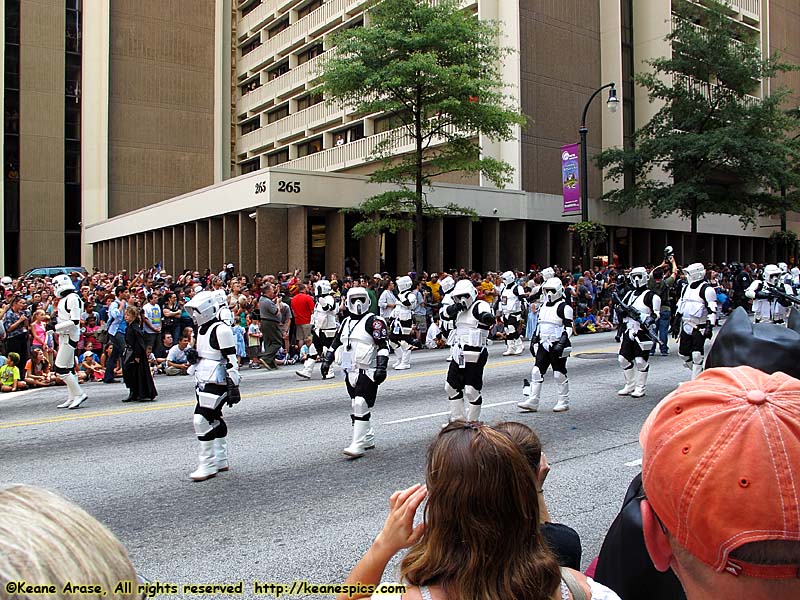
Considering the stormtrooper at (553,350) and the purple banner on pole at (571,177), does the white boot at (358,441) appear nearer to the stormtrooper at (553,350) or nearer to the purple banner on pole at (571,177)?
the stormtrooper at (553,350)

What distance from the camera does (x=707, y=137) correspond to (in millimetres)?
32219

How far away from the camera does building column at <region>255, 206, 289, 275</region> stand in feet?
88.9

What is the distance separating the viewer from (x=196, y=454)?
27.3 ft

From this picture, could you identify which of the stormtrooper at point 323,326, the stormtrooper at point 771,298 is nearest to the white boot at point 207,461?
the stormtrooper at point 323,326

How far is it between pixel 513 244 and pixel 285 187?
11270mm

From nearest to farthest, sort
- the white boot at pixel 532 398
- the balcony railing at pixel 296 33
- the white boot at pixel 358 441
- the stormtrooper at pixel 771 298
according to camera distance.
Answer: the white boot at pixel 358 441 < the white boot at pixel 532 398 < the stormtrooper at pixel 771 298 < the balcony railing at pixel 296 33

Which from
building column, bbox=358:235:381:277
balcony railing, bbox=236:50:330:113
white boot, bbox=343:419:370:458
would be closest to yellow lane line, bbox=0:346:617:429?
white boot, bbox=343:419:370:458

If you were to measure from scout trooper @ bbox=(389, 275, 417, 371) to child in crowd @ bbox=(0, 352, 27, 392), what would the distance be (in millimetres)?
7625

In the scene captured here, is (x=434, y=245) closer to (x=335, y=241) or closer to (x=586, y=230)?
(x=335, y=241)

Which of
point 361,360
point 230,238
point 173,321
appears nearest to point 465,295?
point 361,360

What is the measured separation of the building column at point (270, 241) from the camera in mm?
27094

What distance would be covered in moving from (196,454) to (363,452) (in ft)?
6.47

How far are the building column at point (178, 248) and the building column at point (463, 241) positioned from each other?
1392 cm

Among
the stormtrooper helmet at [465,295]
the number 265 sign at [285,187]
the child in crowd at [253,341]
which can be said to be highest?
the number 265 sign at [285,187]
